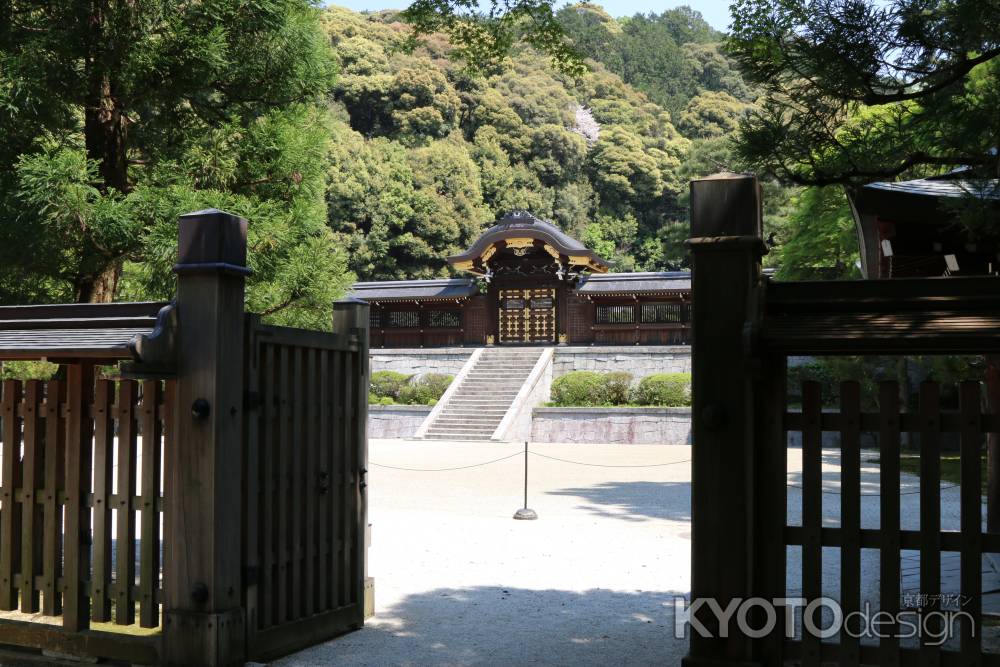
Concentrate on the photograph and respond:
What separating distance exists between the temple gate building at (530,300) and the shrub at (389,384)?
5736 millimetres

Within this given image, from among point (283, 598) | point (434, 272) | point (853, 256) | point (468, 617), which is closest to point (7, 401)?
point (283, 598)

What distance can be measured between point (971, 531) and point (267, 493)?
3.09 meters

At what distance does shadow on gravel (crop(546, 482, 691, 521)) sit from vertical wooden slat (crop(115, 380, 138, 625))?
6094mm

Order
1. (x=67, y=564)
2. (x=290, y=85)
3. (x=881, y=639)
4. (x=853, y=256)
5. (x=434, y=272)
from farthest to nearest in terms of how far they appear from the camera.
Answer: (x=434, y=272)
(x=853, y=256)
(x=290, y=85)
(x=67, y=564)
(x=881, y=639)

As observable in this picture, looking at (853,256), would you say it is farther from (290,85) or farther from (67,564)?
(67,564)

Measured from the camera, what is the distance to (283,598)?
466 centimetres

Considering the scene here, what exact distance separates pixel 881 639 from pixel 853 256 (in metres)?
16.8

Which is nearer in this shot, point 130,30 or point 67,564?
point 67,564

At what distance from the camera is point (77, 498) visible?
14.8ft

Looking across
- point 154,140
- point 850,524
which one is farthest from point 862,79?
point 154,140

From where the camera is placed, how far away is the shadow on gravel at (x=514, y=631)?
463 centimetres

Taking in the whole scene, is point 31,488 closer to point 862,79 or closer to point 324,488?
point 324,488

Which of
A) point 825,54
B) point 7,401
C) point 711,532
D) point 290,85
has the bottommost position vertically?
point 711,532

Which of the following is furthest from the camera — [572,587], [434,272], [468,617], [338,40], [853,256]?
[338,40]
